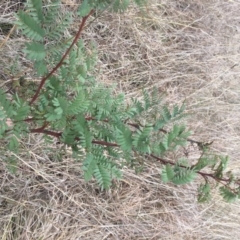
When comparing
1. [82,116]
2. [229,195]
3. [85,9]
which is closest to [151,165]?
[229,195]

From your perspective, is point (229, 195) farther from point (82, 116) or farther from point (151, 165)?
point (151, 165)

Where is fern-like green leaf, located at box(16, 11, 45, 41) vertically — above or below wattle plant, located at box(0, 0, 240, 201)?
above

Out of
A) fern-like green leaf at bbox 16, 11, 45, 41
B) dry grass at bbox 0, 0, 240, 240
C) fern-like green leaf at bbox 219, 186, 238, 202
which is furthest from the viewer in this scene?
dry grass at bbox 0, 0, 240, 240

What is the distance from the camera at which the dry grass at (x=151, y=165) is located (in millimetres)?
1241

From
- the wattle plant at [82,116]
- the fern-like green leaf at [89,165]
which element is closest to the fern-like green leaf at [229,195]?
the wattle plant at [82,116]

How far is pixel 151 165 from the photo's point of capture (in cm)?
138

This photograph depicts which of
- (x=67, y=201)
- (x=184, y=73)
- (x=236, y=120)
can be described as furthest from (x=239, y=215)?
(x=67, y=201)

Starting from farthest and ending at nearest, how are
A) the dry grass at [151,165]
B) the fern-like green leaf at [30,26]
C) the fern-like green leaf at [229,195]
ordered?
the dry grass at [151,165] → the fern-like green leaf at [229,195] → the fern-like green leaf at [30,26]

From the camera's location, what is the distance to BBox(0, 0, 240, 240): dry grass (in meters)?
1.24

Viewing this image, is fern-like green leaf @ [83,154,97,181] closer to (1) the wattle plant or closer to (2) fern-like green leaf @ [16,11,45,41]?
(1) the wattle plant

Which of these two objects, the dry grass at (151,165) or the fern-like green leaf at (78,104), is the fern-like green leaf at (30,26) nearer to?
the fern-like green leaf at (78,104)

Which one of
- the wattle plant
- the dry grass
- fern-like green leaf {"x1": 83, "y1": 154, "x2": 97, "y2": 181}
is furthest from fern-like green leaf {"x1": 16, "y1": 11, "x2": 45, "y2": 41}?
the dry grass

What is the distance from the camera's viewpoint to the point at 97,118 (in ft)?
2.47

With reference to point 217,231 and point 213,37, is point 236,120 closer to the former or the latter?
point 213,37
